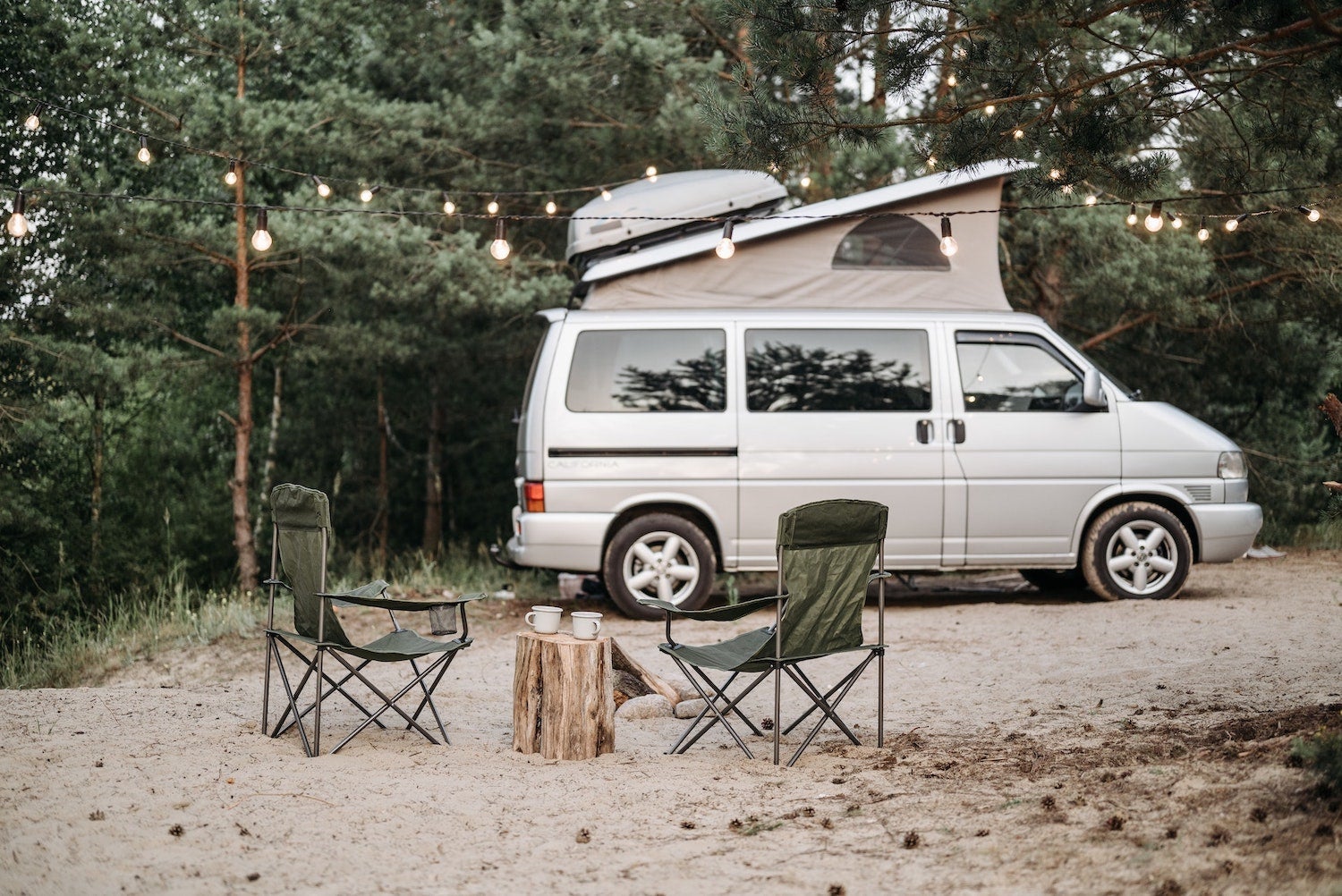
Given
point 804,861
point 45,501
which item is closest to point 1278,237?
point 804,861

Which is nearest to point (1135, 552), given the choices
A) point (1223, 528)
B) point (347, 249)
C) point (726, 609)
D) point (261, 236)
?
point (1223, 528)

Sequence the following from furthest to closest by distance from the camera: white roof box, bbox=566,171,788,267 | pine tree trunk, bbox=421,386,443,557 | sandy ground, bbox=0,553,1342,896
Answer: pine tree trunk, bbox=421,386,443,557
white roof box, bbox=566,171,788,267
sandy ground, bbox=0,553,1342,896

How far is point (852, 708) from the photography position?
19.1 ft

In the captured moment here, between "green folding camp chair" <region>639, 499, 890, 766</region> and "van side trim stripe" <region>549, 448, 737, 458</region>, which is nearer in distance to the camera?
"green folding camp chair" <region>639, 499, 890, 766</region>

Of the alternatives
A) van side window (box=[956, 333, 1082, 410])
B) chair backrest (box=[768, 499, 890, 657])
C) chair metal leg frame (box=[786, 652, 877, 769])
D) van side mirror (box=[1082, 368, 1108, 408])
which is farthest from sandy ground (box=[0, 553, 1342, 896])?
van side window (box=[956, 333, 1082, 410])

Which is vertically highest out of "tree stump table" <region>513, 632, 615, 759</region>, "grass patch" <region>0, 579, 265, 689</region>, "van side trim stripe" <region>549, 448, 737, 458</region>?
"van side trim stripe" <region>549, 448, 737, 458</region>

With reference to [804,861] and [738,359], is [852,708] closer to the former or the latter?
[804,861]

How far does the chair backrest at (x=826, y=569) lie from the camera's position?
473 cm

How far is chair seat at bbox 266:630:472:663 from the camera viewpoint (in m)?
4.81

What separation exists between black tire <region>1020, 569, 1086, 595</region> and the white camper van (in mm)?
1020

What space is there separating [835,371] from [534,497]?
216 cm

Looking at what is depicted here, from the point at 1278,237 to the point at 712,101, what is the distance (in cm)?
698

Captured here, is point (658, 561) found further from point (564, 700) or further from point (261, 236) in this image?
point (564, 700)

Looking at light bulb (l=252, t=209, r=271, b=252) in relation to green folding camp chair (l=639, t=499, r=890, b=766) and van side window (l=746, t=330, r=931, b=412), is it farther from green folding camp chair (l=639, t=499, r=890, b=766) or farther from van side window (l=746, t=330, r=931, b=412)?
green folding camp chair (l=639, t=499, r=890, b=766)
